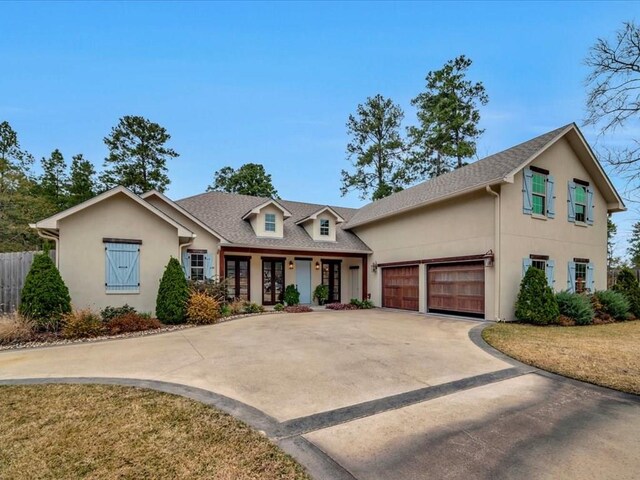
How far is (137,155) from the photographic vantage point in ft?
90.2

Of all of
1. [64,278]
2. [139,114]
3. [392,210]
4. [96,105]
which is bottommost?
[64,278]

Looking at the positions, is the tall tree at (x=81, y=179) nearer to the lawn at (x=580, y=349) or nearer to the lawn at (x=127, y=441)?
the lawn at (x=127, y=441)

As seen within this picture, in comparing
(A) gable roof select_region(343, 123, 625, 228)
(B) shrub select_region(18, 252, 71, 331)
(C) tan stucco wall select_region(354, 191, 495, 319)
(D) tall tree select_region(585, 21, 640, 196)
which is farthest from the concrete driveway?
(A) gable roof select_region(343, 123, 625, 228)

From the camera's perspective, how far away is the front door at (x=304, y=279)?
17.3 meters

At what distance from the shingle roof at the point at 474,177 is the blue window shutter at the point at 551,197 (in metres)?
1.53

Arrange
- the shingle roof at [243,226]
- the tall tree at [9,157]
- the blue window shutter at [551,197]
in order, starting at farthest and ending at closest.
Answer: the tall tree at [9,157]
the shingle roof at [243,226]
the blue window shutter at [551,197]

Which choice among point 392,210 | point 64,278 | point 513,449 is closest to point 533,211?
point 392,210

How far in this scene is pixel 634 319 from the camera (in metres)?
13.0

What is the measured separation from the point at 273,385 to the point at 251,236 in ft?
37.9

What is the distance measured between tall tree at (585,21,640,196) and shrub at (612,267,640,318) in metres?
8.68

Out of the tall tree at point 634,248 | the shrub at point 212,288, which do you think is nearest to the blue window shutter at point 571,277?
the shrub at point 212,288

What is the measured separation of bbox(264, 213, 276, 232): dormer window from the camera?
16.6 metres

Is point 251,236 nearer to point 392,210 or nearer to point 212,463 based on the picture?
point 392,210

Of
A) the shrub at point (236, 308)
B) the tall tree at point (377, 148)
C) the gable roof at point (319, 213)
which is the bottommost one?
the shrub at point (236, 308)
